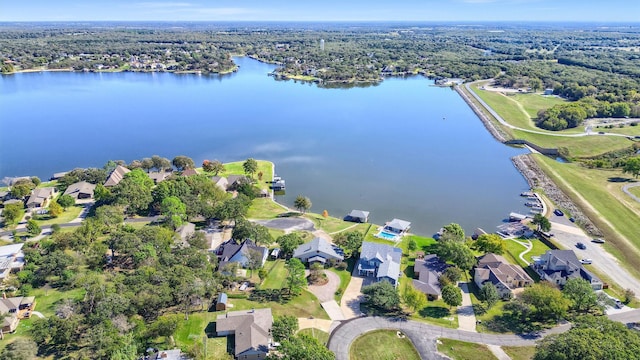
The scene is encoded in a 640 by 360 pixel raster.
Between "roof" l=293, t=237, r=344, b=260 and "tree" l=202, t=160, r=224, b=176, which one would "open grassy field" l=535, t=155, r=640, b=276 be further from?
"tree" l=202, t=160, r=224, b=176

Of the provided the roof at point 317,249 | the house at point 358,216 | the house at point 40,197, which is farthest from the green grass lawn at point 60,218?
the house at point 358,216

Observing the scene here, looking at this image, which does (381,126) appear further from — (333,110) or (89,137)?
(89,137)

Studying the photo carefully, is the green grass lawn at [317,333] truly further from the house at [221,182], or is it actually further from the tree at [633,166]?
the tree at [633,166]

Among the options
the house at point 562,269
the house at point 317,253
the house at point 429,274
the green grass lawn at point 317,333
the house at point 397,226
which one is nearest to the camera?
the green grass lawn at point 317,333

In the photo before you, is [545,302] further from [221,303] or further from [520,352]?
[221,303]

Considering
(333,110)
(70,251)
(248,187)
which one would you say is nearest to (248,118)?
(333,110)
